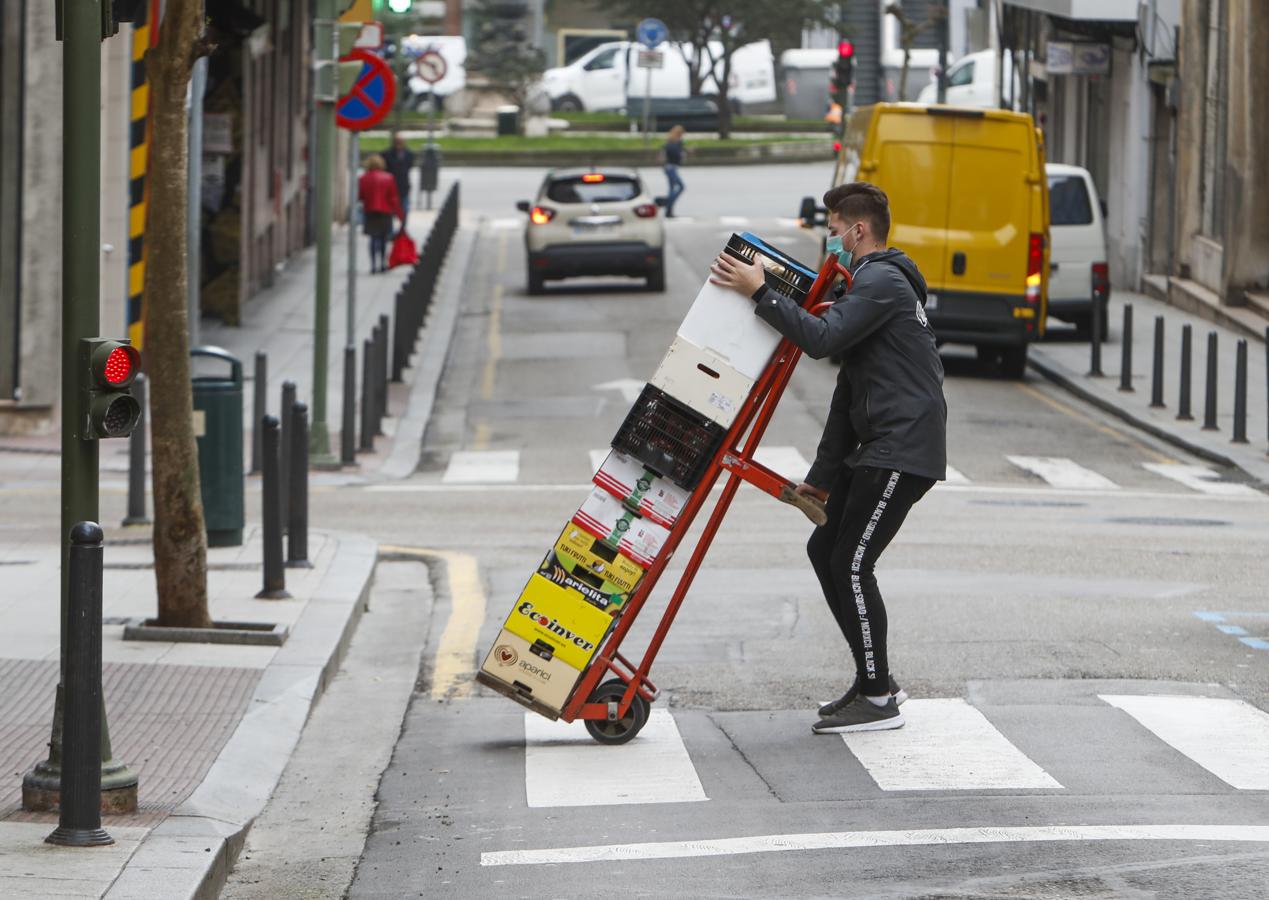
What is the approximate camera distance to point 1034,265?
2331 cm

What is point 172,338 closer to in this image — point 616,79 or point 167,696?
point 167,696

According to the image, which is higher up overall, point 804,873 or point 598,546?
point 598,546

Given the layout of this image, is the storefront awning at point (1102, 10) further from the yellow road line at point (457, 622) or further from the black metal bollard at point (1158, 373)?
the yellow road line at point (457, 622)

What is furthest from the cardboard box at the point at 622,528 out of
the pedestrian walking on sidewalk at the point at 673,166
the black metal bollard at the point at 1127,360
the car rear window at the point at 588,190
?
the pedestrian walking on sidewalk at the point at 673,166

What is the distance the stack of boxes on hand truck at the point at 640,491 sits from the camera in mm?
7570

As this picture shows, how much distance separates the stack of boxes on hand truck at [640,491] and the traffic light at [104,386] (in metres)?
1.78

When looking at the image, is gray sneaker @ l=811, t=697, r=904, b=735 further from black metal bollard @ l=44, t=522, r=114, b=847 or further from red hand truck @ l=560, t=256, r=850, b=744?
black metal bollard @ l=44, t=522, r=114, b=847

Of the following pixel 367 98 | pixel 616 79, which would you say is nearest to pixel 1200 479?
pixel 367 98

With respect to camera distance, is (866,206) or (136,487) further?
(136,487)

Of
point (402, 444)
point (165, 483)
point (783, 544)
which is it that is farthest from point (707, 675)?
point (402, 444)

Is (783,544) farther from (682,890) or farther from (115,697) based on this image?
(682,890)

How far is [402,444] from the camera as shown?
1925cm

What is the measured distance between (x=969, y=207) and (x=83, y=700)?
18.0m

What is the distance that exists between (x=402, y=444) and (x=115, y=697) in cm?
1080
